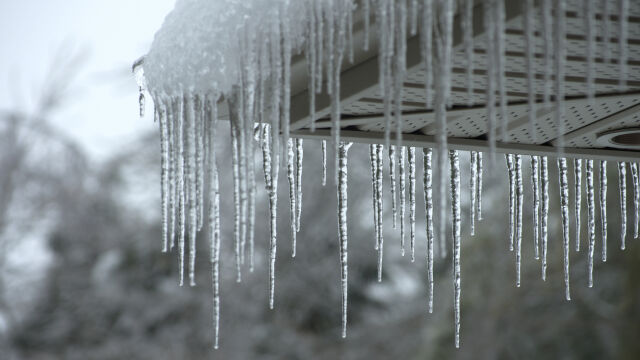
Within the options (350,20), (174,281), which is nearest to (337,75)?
(350,20)

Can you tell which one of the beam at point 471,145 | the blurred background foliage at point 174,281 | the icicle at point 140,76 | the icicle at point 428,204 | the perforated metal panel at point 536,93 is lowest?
the blurred background foliage at point 174,281

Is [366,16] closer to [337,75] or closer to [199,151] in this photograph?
[337,75]

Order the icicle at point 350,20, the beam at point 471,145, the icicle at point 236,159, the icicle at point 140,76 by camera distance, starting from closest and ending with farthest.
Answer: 1. the icicle at point 350,20
2. the icicle at point 236,159
3. the icicle at point 140,76
4. the beam at point 471,145

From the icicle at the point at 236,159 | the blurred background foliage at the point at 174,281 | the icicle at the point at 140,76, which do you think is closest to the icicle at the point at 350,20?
the icicle at the point at 236,159

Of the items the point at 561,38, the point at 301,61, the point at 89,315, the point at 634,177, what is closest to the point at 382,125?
the point at 301,61

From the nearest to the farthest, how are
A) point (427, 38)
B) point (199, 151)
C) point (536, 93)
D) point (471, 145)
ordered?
point (427, 38) < point (536, 93) < point (199, 151) < point (471, 145)

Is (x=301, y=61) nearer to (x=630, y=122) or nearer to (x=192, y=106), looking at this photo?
(x=192, y=106)

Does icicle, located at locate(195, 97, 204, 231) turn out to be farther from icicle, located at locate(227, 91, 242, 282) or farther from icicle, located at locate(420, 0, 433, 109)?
icicle, located at locate(420, 0, 433, 109)

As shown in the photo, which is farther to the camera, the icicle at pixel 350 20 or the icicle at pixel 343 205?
the icicle at pixel 343 205

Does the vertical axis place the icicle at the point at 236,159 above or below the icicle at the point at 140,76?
below

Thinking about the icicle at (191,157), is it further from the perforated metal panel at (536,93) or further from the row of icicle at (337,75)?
the perforated metal panel at (536,93)

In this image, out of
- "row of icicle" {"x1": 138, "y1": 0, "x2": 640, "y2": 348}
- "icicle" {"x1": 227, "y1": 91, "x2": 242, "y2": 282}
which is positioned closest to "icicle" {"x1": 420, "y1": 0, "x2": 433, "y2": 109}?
"row of icicle" {"x1": 138, "y1": 0, "x2": 640, "y2": 348}

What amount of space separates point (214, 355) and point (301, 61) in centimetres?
1207

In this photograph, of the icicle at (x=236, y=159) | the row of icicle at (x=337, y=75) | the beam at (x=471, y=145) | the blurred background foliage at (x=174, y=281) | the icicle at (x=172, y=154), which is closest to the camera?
the row of icicle at (x=337, y=75)
